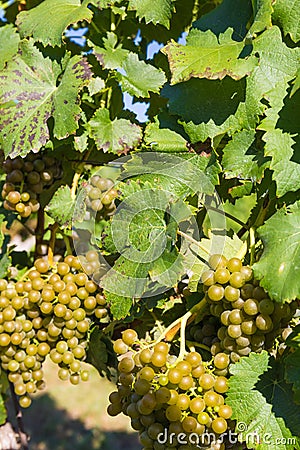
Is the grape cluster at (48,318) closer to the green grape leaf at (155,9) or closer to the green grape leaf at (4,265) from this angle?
the green grape leaf at (4,265)

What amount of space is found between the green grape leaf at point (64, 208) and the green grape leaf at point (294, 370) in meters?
0.70

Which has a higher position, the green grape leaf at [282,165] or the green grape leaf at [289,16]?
the green grape leaf at [289,16]

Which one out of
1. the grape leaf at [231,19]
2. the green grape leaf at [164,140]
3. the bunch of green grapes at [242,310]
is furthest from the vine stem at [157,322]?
the grape leaf at [231,19]

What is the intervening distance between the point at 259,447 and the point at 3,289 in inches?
33.1

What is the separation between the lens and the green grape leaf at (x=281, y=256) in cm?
110

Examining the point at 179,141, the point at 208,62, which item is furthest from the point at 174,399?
the point at 208,62

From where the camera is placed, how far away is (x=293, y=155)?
1.21 meters

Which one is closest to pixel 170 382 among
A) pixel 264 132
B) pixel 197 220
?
pixel 197 220

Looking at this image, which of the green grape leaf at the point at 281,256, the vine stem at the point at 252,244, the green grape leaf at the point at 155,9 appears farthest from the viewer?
the green grape leaf at the point at 155,9

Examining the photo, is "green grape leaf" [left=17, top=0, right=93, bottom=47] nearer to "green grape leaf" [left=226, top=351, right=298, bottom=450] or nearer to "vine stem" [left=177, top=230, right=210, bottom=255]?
"vine stem" [left=177, top=230, right=210, bottom=255]

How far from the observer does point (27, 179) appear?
1.70 metres

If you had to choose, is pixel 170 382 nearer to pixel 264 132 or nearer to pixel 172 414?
pixel 172 414

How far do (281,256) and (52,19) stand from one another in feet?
2.76

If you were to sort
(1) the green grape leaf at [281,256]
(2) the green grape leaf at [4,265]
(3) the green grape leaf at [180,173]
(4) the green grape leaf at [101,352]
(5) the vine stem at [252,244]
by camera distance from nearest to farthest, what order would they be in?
1. (1) the green grape leaf at [281,256]
2. (5) the vine stem at [252,244]
3. (3) the green grape leaf at [180,173]
4. (4) the green grape leaf at [101,352]
5. (2) the green grape leaf at [4,265]
